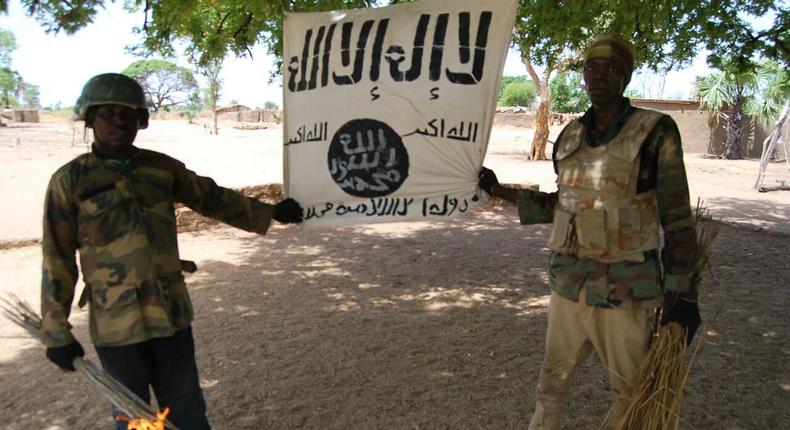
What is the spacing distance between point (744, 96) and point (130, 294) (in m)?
28.1

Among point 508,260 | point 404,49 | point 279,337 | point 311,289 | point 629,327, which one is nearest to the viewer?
point 629,327

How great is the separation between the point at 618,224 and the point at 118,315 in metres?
2.02

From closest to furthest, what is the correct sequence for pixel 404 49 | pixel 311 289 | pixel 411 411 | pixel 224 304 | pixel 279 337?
pixel 404 49, pixel 411 411, pixel 279 337, pixel 224 304, pixel 311 289

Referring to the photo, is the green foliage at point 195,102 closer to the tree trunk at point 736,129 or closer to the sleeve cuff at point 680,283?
the tree trunk at point 736,129

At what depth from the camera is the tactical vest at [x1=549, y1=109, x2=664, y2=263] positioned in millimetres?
2215

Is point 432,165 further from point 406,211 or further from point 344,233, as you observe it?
point 344,233

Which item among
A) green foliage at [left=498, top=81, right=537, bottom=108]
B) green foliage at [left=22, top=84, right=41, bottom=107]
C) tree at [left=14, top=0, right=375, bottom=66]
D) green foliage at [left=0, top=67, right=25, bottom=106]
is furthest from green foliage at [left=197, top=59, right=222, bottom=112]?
green foliage at [left=498, top=81, right=537, bottom=108]

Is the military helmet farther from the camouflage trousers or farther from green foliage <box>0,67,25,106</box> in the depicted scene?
green foliage <box>0,67,25,106</box>

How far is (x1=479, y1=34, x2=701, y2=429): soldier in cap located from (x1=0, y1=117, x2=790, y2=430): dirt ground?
1.06 m

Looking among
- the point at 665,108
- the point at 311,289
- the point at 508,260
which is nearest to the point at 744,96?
the point at 665,108

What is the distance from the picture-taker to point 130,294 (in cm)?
216

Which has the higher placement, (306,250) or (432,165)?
(432,165)

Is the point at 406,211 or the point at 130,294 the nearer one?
the point at 130,294

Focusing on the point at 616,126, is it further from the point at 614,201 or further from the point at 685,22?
the point at 685,22
